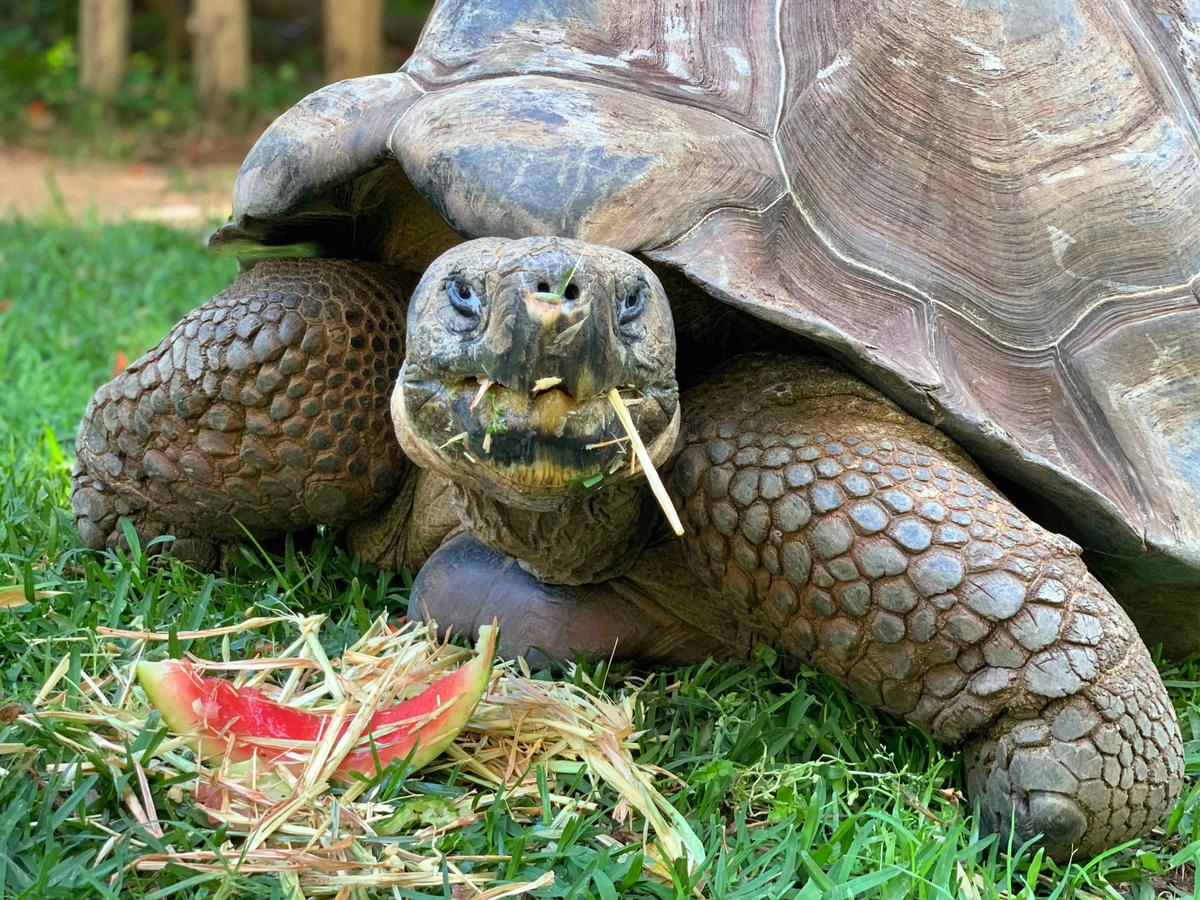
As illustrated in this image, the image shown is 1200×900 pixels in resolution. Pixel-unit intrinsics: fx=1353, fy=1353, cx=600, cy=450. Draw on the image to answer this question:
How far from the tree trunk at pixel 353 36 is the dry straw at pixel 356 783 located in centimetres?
1004

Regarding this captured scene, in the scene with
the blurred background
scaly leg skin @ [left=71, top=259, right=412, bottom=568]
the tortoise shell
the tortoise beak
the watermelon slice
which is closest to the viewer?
the tortoise beak

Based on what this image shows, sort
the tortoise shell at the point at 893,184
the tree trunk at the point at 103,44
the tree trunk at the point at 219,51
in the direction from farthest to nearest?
the tree trunk at the point at 103,44 → the tree trunk at the point at 219,51 → the tortoise shell at the point at 893,184

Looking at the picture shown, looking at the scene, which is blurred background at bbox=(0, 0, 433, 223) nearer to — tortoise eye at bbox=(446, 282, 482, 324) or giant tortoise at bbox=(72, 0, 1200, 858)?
giant tortoise at bbox=(72, 0, 1200, 858)

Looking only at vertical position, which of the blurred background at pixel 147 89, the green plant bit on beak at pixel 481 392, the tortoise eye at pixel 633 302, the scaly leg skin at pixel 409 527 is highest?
the tortoise eye at pixel 633 302

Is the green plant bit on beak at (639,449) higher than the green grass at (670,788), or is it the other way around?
the green plant bit on beak at (639,449)

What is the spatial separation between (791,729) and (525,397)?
2.89ft

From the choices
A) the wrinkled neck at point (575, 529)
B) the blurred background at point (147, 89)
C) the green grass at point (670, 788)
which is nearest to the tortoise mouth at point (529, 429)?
the wrinkled neck at point (575, 529)

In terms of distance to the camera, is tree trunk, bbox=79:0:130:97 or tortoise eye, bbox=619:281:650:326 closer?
tortoise eye, bbox=619:281:650:326

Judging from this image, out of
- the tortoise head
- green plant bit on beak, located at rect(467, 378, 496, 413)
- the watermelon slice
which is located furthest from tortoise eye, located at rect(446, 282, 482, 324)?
the watermelon slice

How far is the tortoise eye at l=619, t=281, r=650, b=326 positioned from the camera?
6.61 feet

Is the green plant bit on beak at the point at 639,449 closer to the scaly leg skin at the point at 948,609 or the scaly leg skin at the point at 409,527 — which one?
the scaly leg skin at the point at 948,609

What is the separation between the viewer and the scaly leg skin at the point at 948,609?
7.18 ft

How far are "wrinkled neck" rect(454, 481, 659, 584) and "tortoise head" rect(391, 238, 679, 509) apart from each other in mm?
226

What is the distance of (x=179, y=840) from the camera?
6.24ft
